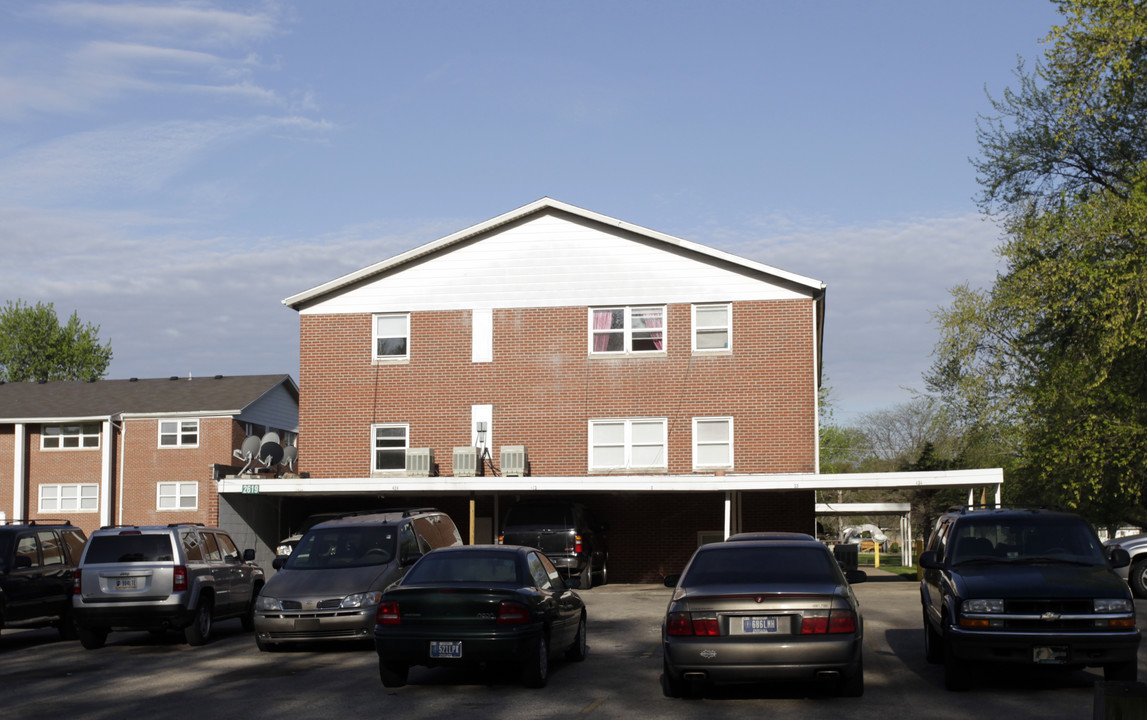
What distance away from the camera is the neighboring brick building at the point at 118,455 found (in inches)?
1796

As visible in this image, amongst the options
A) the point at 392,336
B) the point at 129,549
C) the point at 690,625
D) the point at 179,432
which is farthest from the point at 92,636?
the point at 179,432

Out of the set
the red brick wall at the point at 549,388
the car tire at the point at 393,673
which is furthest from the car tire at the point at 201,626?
the red brick wall at the point at 549,388

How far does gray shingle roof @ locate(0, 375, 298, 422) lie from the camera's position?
46594 millimetres

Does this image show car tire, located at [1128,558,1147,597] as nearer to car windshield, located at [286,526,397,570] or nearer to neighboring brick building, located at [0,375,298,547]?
car windshield, located at [286,526,397,570]

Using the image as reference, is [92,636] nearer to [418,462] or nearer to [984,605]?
[984,605]

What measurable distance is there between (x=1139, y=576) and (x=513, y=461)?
14.2 metres

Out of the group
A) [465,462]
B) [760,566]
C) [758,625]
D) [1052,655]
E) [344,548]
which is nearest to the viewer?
[758,625]

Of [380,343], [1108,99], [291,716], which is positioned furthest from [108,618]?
[1108,99]

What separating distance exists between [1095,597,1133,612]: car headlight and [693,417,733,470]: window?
60.6 ft

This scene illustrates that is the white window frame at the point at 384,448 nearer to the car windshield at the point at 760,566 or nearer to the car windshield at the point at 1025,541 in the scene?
the car windshield at the point at 760,566

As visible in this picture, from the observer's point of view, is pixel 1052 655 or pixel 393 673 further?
pixel 393 673

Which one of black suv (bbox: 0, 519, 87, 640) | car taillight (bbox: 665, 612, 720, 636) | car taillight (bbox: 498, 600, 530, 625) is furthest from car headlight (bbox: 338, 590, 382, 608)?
car taillight (bbox: 665, 612, 720, 636)

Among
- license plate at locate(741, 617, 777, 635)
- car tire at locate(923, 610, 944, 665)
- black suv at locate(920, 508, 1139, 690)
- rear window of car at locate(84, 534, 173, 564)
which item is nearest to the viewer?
license plate at locate(741, 617, 777, 635)

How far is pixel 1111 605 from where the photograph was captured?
34.3ft
